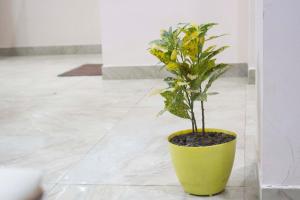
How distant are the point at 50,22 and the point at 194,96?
22.1 feet

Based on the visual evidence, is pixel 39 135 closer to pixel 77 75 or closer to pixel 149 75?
pixel 149 75

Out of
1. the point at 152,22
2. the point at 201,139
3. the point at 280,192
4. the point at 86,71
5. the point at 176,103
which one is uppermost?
the point at 152,22

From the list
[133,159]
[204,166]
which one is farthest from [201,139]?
A: [133,159]

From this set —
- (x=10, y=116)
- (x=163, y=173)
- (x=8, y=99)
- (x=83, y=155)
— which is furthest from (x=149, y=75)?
(x=163, y=173)

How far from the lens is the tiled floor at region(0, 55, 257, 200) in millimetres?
2127

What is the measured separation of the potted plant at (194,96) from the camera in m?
1.86

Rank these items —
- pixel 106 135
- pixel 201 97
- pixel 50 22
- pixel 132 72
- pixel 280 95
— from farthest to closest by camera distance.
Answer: pixel 50 22, pixel 132 72, pixel 106 135, pixel 201 97, pixel 280 95

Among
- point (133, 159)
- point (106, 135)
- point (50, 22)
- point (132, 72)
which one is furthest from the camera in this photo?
point (50, 22)

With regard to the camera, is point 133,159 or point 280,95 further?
point 133,159

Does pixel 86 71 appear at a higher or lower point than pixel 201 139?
lower

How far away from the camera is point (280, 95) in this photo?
169 cm

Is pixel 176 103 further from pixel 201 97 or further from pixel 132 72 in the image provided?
pixel 132 72

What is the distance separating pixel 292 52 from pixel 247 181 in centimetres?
67

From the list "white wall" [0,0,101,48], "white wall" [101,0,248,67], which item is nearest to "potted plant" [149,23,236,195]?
"white wall" [101,0,248,67]
